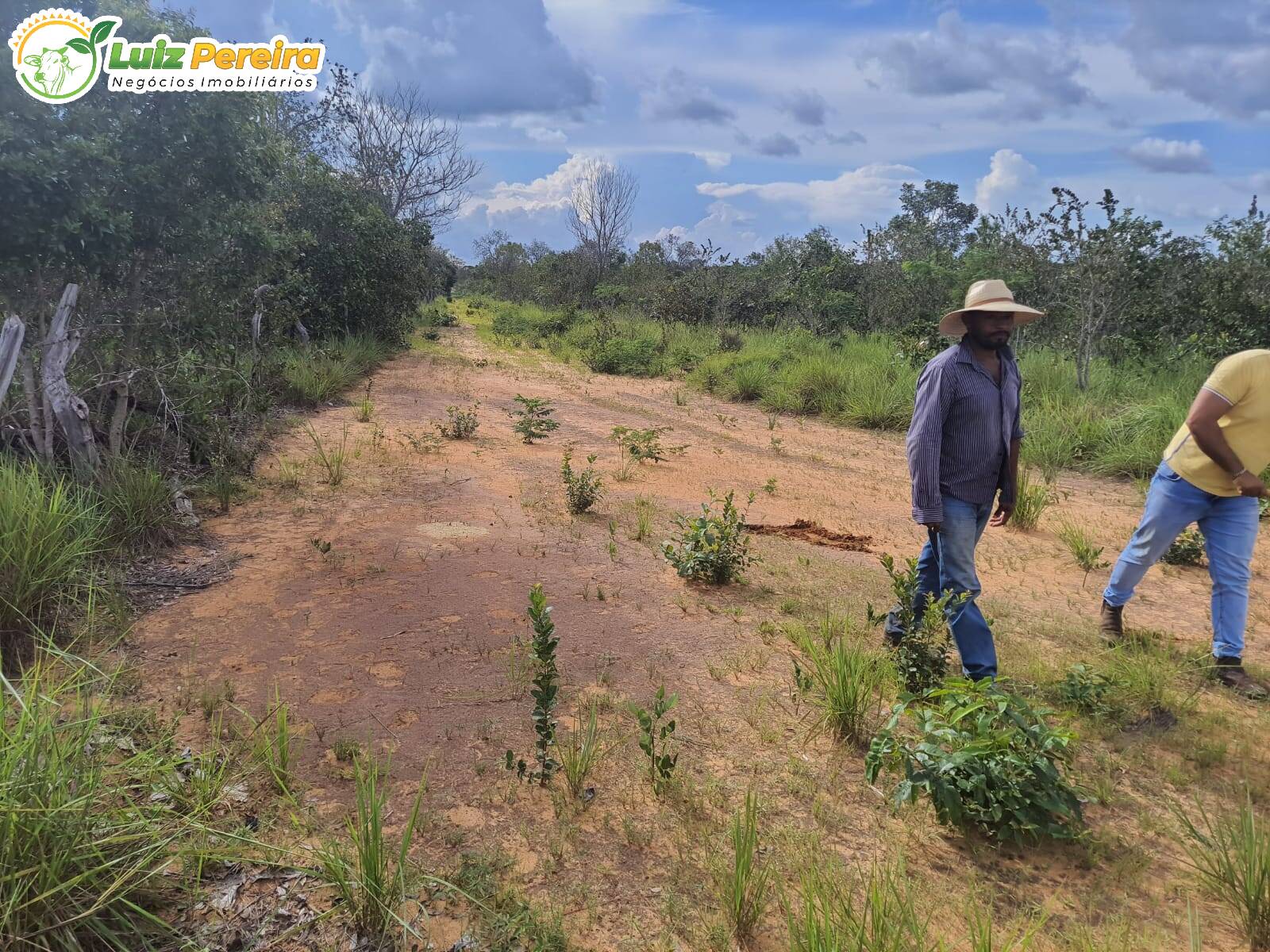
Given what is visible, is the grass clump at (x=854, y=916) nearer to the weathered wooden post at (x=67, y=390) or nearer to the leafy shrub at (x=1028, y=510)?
the leafy shrub at (x=1028, y=510)

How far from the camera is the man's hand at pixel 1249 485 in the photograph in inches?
127

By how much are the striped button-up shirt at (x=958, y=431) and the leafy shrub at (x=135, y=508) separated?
14.9 ft

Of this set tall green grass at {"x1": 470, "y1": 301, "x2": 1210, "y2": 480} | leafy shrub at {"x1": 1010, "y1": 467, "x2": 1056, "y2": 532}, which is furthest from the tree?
leafy shrub at {"x1": 1010, "y1": 467, "x2": 1056, "y2": 532}

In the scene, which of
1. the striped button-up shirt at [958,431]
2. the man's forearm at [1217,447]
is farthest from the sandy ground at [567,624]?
the man's forearm at [1217,447]

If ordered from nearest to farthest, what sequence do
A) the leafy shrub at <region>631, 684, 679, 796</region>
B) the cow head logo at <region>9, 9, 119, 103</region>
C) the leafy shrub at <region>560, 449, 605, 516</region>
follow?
the leafy shrub at <region>631, 684, 679, 796</region> → the cow head logo at <region>9, 9, 119, 103</region> → the leafy shrub at <region>560, 449, 605, 516</region>

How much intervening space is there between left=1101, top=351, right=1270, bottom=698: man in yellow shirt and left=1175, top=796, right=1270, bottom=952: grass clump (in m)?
1.36

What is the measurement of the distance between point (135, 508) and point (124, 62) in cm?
299

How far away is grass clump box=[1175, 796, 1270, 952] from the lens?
6.72ft

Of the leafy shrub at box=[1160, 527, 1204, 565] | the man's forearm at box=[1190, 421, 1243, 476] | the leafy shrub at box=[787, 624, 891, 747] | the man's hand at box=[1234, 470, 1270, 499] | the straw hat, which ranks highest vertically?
the straw hat

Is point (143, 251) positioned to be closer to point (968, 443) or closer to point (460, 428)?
point (460, 428)

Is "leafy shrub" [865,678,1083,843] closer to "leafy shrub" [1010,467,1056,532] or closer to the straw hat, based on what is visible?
the straw hat

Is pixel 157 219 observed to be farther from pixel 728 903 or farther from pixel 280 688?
pixel 728 903

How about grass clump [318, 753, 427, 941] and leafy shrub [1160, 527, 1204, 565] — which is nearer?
grass clump [318, 753, 427, 941]

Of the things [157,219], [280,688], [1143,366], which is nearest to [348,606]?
[280,688]
